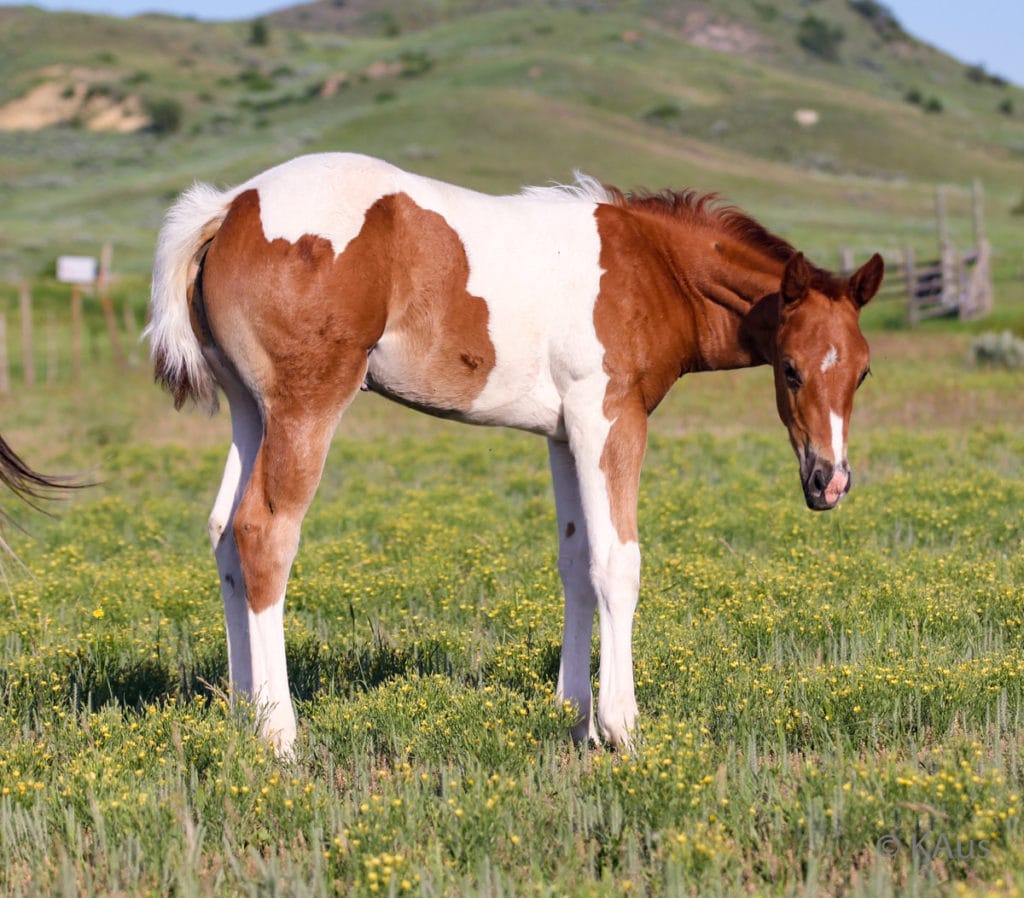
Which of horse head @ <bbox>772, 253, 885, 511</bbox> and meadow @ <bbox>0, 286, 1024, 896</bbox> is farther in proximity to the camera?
horse head @ <bbox>772, 253, 885, 511</bbox>

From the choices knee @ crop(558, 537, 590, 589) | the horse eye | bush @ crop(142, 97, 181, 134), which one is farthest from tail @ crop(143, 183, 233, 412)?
bush @ crop(142, 97, 181, 134)

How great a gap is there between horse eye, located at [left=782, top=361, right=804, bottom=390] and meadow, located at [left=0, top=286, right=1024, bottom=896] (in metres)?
1.32

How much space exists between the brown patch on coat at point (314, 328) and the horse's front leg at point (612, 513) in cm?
56

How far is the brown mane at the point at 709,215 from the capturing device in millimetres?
6023

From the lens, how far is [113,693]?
626cm

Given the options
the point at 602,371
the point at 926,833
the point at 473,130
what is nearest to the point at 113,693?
the point at 602,371

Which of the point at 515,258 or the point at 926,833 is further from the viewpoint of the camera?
the point at 515,258

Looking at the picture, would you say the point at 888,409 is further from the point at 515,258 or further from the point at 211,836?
the point at 211,836

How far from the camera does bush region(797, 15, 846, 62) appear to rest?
147750 millimetres

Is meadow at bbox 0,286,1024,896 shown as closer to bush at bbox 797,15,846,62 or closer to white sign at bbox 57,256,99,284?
white sign at bbox 57,256,99,284

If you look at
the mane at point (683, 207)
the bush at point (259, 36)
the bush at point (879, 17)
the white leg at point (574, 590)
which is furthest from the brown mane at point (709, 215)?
the bush at point (879, 17)

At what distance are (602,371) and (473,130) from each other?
75.8 metres

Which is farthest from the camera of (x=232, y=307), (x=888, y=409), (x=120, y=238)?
(x=120, y=238)

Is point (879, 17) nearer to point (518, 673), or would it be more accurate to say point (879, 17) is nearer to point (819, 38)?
point (819, 38)
